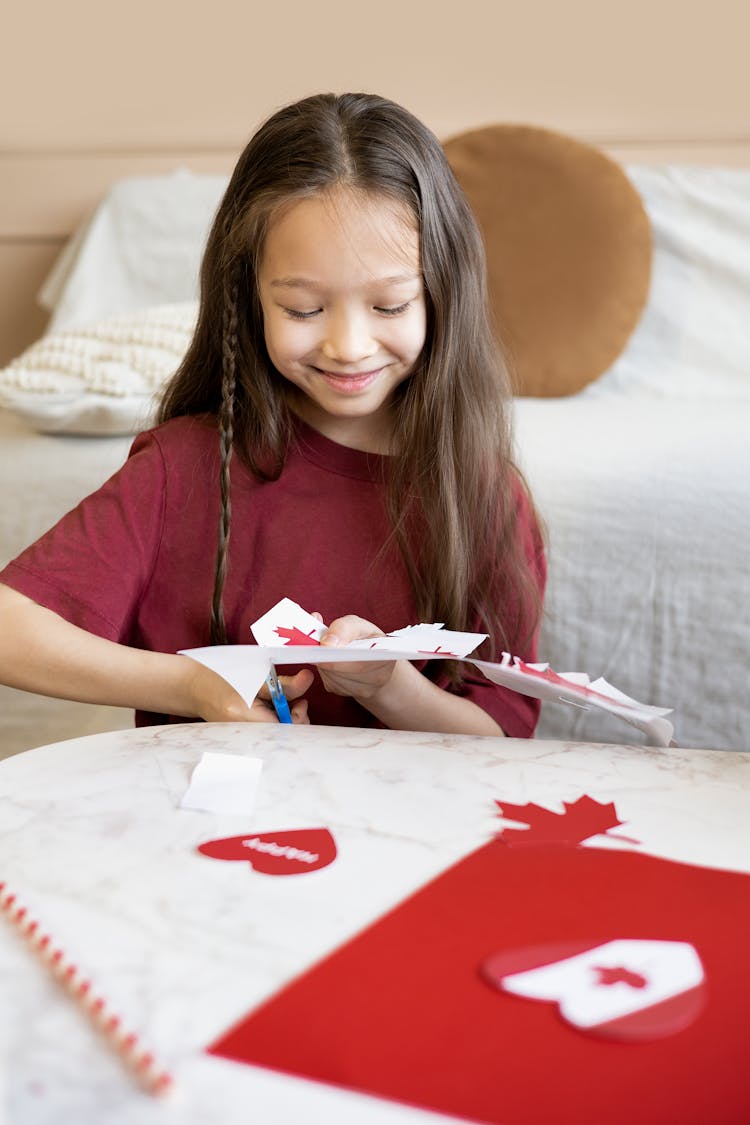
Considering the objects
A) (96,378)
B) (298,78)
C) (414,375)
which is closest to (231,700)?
(414,375)

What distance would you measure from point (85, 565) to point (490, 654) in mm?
379

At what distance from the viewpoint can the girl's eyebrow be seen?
1.03m

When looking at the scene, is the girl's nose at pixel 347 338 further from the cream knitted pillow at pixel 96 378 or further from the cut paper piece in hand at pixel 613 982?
the cream knitted pillow at pixel 96 378

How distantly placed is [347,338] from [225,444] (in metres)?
0.17

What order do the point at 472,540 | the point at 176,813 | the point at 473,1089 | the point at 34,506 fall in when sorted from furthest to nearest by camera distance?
the point at 34,506
the point at 472,540
the point at 176,813
the point at 473,1089

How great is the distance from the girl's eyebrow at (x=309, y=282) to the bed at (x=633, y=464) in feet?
1.93

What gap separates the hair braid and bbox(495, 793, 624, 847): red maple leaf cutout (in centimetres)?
45

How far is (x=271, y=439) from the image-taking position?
1.16m

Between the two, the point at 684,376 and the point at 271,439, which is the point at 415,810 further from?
the point at 684,376

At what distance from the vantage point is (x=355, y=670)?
0.98m

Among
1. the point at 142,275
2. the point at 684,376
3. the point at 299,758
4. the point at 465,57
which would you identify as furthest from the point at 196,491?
the point at 465,57

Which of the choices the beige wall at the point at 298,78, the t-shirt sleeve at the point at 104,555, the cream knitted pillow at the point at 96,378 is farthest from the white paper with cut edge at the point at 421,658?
the beige wall at the point at 298,78

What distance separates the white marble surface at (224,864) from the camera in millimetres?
460

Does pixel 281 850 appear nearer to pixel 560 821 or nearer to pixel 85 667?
pixel 560 821
